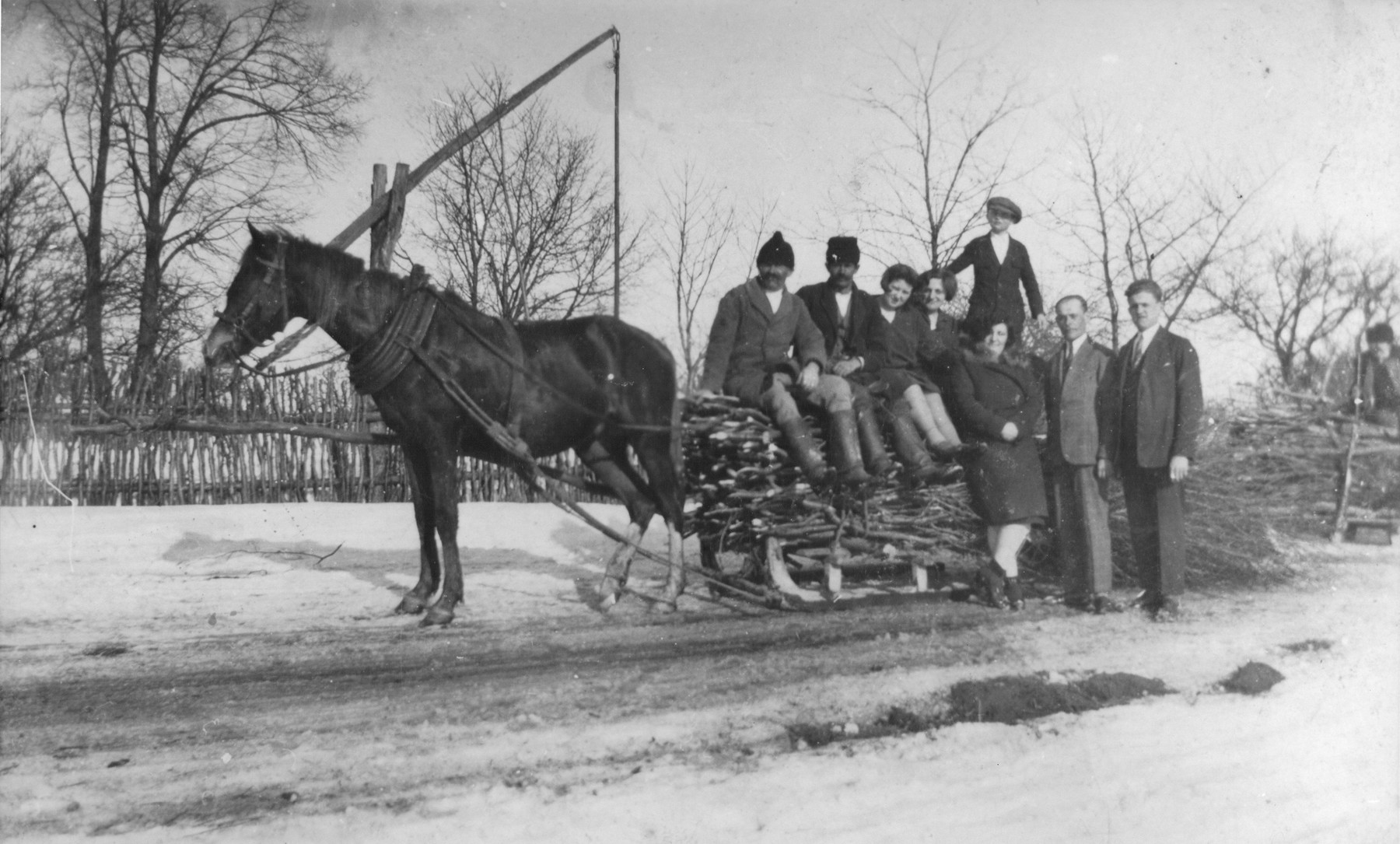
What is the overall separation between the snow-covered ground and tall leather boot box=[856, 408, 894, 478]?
120 centimetres

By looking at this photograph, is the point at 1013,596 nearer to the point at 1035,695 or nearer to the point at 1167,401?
the point at 1167,401

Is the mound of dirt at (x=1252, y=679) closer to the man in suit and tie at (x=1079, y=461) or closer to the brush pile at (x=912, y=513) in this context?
the man in suit and tie at (x=1079, y=461)

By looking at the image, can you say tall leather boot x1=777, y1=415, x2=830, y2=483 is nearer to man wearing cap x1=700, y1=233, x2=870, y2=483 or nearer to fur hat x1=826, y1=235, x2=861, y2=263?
man wearing cap x1=700, y1=233, x2=870, y2=483

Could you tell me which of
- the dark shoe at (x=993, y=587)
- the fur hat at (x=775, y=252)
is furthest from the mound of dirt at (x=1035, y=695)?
the fur hat at (x=775, y=252)

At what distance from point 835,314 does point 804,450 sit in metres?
1.08

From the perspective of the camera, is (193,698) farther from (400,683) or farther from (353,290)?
(353,290)

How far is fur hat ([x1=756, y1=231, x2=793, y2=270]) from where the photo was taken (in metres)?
5.57

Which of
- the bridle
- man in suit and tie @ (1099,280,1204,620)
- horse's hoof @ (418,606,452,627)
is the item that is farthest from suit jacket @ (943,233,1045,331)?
the bridle

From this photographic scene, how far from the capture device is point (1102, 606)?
517cm

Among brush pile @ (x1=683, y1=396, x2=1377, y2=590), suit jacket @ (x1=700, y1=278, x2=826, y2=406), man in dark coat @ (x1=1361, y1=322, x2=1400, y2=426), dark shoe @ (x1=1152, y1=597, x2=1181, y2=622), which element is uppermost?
suit jacket @ (x1=700, y1=278, x2=826, y2=406)

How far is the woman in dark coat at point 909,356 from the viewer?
548 cm

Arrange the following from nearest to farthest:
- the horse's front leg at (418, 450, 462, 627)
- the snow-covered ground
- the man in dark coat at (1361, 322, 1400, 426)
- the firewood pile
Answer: the snow-covered ground, the horse's front leg at (418, 450, 462, 627), the firewood pile, the man in dark coat at (1361, 322, 1400, 426)

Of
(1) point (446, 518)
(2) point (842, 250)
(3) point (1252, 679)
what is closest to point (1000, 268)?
(2) point (842, 250)

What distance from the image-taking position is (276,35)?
4.66 meters
